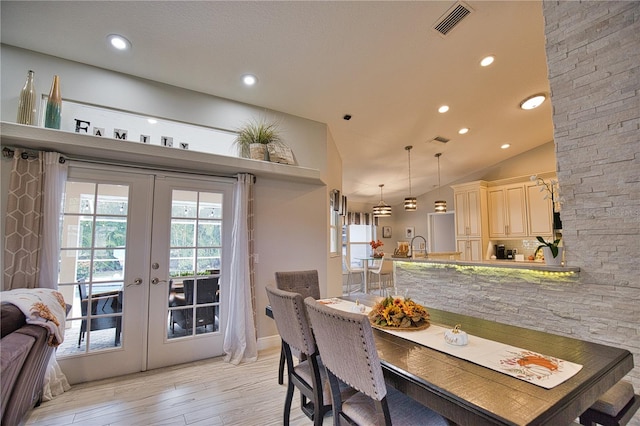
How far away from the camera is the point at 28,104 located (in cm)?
249

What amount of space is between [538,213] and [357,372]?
6175mm

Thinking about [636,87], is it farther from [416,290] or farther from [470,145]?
[470,145]

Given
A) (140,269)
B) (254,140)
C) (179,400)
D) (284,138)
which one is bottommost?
(179,400)

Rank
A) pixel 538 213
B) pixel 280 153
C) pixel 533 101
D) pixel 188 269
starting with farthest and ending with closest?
pixel 538 213 < pixel 533 101 < pixel 280 153 < pixel 188 269

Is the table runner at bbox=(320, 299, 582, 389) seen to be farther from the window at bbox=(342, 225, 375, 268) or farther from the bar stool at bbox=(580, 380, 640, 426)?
the window at bbox=(342, 225, 375, 268)

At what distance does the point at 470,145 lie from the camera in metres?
5.74

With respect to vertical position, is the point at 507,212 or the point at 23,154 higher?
the point at 23,154

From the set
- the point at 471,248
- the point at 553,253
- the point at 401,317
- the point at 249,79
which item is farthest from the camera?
the point at 471,248

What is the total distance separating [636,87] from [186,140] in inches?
159

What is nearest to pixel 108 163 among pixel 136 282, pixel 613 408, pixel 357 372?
pixel 136 282

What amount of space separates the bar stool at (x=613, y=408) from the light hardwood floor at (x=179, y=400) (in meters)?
1.65

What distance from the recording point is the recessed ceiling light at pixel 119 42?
2574 mm

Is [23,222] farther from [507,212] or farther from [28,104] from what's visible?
[507,212]

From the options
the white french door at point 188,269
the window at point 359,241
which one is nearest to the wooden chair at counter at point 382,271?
the window at point 359,241
